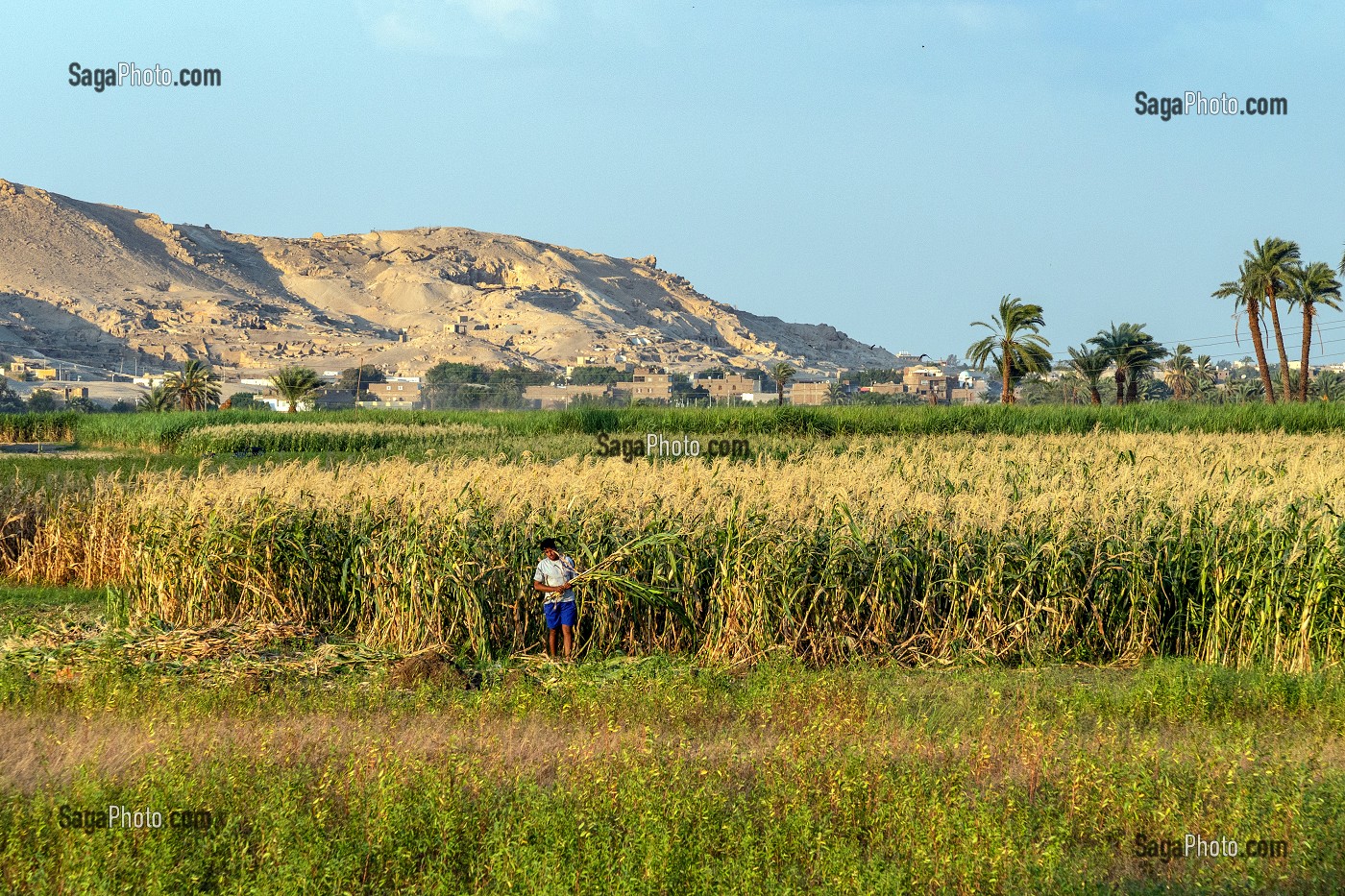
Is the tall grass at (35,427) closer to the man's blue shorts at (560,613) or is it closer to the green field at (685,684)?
the green field at (685,684)

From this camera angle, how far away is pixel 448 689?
9.98 m

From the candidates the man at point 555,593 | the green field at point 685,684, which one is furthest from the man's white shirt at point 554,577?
the green field at point 685,684

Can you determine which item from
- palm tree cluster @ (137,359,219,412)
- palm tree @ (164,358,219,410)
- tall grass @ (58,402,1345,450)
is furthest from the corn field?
palm tree cluster @ (137,359,219,412)

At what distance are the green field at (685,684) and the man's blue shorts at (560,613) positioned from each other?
0.48m

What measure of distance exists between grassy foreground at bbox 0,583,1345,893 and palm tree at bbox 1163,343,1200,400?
96.1m

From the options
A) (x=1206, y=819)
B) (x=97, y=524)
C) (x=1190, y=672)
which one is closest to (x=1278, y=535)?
(x=1190, y=672)

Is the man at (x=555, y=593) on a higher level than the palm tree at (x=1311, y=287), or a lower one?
lower

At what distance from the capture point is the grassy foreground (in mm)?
6156

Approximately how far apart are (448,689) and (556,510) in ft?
10.1

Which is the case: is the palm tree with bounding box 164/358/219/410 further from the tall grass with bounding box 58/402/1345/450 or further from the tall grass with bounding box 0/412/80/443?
the tall grass with bounding box 58/402/1345/450

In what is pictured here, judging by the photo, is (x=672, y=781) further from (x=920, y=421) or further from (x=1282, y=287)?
(x=1282, y=287)

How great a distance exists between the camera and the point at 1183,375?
105 m

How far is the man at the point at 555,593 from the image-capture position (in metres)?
11.2

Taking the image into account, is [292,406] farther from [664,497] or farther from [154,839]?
[154,839]
